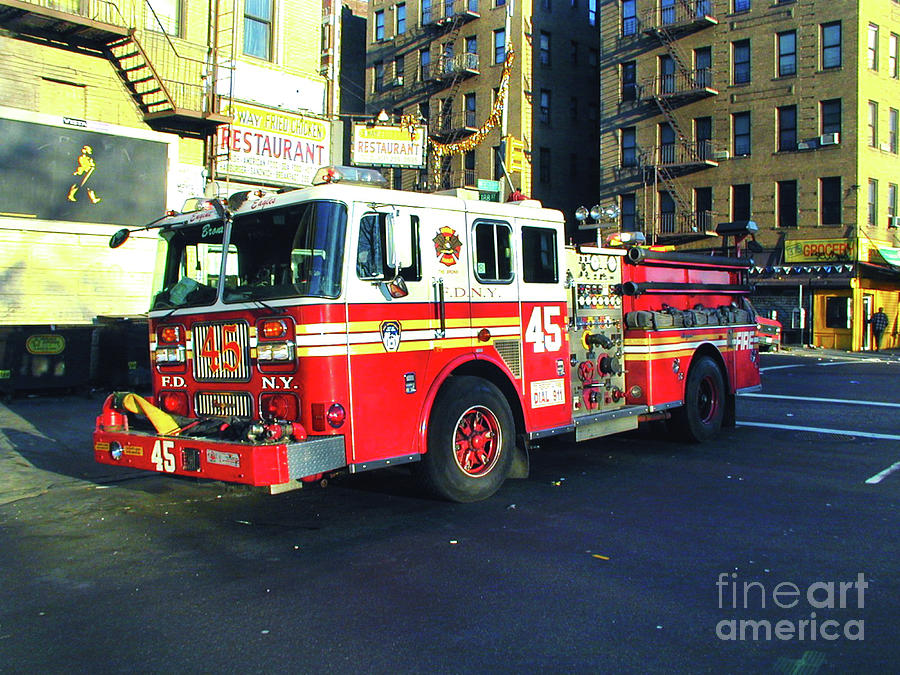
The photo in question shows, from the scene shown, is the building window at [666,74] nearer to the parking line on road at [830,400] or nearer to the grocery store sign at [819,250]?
the grocery store sign at [819,250]

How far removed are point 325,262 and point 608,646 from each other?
11.0 feet

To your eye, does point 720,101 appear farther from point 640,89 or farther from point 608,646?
point 608,646

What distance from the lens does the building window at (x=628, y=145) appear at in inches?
1681

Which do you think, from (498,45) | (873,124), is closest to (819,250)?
A: (873,124)

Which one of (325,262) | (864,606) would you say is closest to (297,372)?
(325,262)

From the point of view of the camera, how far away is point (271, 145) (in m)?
18.9

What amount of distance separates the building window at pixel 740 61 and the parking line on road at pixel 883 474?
33.6 metres

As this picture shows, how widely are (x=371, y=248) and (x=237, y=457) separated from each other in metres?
1.85

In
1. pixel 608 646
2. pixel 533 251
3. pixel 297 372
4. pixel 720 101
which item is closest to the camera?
pixel 608 646

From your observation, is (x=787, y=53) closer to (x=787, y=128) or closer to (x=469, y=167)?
(x=787, y=128)

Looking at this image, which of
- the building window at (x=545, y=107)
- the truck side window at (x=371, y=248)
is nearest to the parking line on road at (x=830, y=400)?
the truck side window at (x=371, y=248)

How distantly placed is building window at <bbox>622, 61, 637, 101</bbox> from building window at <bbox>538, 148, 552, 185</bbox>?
536 centimetres

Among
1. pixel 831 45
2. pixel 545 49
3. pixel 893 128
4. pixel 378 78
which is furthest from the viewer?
pixel 378 78

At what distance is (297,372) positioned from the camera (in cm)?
621
